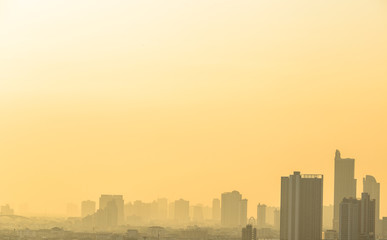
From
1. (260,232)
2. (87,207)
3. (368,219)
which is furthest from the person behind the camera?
(87,207)

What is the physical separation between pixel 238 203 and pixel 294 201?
4171mm

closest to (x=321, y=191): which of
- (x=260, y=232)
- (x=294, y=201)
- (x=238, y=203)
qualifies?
(x=294, y=201)

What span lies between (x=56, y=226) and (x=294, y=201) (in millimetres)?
8942

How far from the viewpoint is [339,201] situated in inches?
775

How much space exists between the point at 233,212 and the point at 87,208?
412 cm

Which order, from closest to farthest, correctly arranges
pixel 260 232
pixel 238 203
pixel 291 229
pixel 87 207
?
pixel 291 229 < pixel 260 232 < pixel 238 203 < pixel 87 207

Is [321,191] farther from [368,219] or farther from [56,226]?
[56,226]

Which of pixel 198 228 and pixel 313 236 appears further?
pixel 198 228

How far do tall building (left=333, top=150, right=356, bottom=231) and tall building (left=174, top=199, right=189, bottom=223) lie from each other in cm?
450

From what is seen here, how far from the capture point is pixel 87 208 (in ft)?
87.6

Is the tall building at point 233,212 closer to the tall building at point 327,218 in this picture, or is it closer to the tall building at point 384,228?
the tall building at point 327,218

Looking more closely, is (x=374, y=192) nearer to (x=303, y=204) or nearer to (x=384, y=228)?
(x=384, y=228)

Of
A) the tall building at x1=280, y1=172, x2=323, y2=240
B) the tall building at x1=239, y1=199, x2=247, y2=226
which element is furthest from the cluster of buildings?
the tall building at x1=239, y1=199, x2=247, y2=226

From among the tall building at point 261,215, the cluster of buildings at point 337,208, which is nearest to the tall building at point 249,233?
the tall building at point 261,215
